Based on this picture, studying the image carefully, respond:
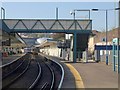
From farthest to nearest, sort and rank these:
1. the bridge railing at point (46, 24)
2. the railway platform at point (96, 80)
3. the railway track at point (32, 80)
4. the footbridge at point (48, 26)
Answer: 1. the bridge railing at point (46, 24)
2. the footbridge at point (48, 26)
3. the railway track at point (32, 80)
4. the railway platform at point (96, 80)

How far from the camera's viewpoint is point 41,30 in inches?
1982

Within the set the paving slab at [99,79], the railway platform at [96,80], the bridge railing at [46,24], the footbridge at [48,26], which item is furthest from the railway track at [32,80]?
the bridge railing at [46,24]

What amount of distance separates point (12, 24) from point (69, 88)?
114ft

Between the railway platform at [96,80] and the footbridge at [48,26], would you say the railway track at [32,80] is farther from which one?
the footbridge at [48,26]

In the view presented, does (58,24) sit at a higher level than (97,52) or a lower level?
higher

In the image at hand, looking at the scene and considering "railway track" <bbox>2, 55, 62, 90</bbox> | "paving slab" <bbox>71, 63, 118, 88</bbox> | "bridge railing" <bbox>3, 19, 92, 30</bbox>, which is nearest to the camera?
"paving slab" <bbox>71, 63, 118, 88</bbox>

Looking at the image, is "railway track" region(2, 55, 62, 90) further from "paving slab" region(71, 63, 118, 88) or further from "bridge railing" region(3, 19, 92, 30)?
"bridge railing" region(3, 19, 92, 30)

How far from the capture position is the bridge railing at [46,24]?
50625 millimetres

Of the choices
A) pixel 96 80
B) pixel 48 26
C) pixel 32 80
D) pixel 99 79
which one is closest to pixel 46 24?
pixel 48 26

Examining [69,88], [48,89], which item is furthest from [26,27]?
[69,88]

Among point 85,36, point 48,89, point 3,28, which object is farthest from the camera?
point 85,36

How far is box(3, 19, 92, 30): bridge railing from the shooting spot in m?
50.6

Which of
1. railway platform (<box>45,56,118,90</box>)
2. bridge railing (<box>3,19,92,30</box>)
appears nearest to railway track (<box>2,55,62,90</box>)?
railway platform (<box>45,56,118,90</box>)

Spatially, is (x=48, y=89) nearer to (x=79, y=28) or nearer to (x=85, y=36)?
(x=79, y=28)
